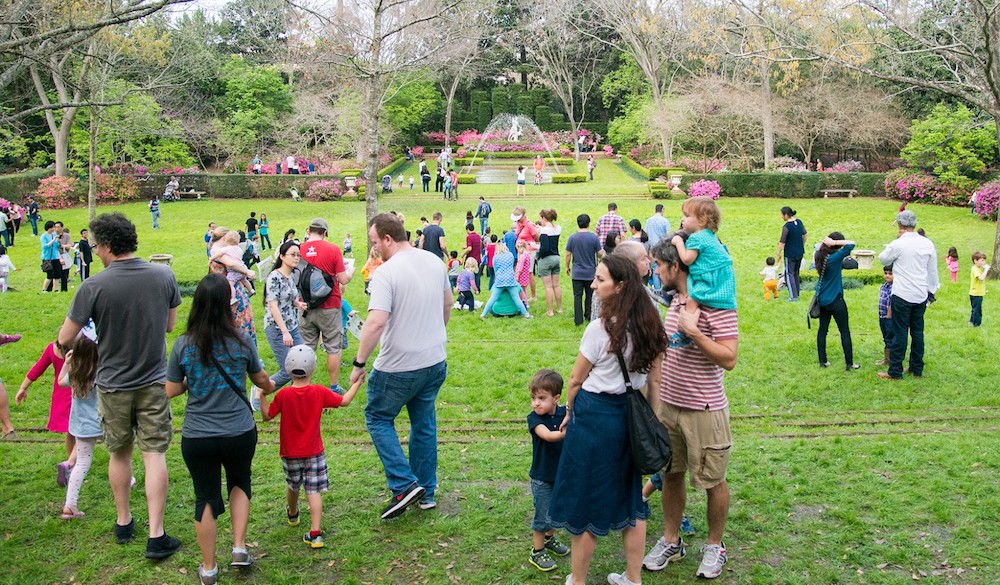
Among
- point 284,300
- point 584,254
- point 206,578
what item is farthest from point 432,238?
point 206,578

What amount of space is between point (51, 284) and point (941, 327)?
1625cm

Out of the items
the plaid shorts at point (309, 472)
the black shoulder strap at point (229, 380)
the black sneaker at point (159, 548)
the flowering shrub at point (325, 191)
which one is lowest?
the black sneaker at point (159, 548)

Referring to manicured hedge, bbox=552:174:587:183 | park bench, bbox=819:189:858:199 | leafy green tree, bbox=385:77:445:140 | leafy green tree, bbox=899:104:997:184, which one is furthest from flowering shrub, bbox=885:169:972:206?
leafy green tree, bbox=385:77:445:140

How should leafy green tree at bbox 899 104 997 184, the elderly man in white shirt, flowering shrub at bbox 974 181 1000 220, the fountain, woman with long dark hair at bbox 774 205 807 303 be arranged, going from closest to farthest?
the elderly man in white shirt < woman with long dark hair at bbox 774 205 807 303 < flowering shrub at bbox 974 181 1000 220 < leafy green tree at bbox 899 104 997 184 < the fountain

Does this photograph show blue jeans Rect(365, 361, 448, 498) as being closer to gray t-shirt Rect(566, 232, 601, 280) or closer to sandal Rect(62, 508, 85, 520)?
sandal Rect(62, 508, 85, 520)

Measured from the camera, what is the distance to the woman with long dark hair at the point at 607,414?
12.7 ft

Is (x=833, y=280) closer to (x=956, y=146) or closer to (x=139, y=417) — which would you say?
(x=139, y=417)

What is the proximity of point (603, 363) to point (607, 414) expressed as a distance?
255 mm

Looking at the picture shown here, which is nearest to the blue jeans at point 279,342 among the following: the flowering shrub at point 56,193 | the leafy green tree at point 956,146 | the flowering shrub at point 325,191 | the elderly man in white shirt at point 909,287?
the elderly man in white shirt at point 909,287

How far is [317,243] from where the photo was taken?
307 inches

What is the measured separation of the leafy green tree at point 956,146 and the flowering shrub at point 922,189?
304mm

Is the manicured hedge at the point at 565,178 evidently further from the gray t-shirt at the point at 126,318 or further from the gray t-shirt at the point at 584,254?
the gray t-shirt at the point at 126,318

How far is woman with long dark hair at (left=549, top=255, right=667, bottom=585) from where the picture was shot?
3875 mm

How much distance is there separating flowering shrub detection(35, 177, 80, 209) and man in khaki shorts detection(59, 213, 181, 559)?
30.2m
